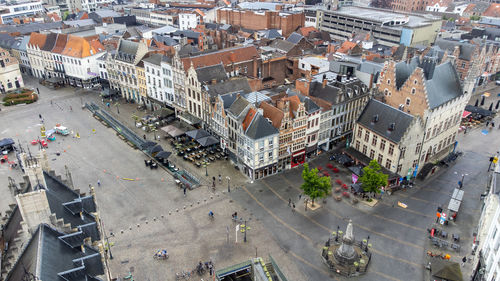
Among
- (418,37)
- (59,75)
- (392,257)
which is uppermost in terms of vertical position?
(418,37)

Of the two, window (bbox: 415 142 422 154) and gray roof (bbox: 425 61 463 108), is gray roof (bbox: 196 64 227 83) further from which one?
window (bbox: 415 142 422 154)

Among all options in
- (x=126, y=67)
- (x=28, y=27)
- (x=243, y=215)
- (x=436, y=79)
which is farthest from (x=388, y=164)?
(x=28, y=27)

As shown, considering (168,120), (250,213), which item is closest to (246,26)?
(168,120)

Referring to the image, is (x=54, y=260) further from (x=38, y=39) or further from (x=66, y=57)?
(x=38, y=39)

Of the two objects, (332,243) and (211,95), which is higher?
(211,95)

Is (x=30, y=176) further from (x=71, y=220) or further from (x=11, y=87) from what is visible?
(x=11, y=87)

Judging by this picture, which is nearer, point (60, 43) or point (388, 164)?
point (388, 164)

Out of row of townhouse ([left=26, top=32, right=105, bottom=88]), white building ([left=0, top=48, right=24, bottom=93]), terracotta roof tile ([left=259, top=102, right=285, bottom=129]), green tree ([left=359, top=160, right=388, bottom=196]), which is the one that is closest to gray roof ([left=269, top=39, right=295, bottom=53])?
terracotta roof tile ([left=259, top=102, right=285, bottom=129])
